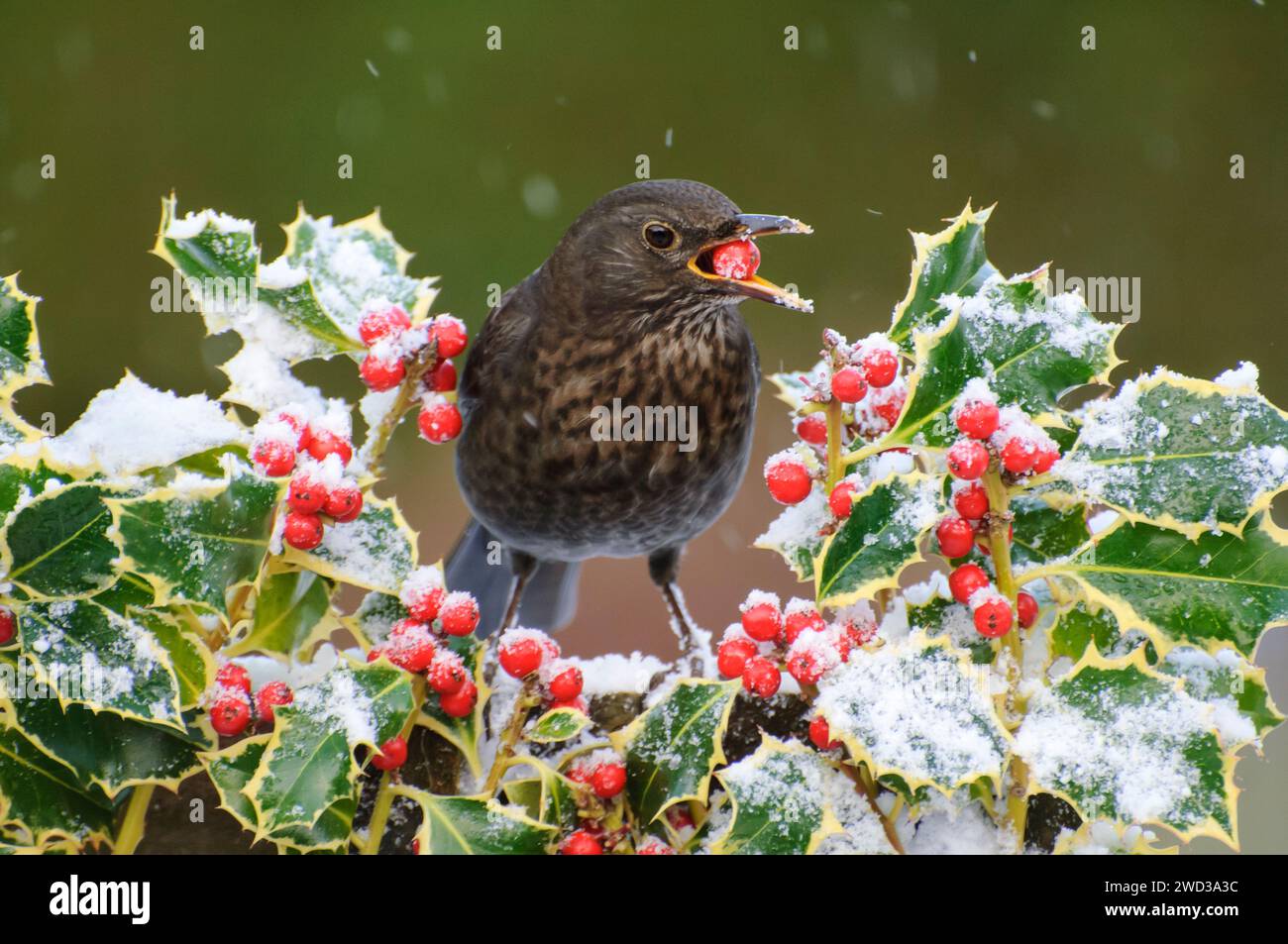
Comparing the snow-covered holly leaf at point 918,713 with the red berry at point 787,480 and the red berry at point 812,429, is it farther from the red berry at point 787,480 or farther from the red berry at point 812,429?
the red berry at point 812,429

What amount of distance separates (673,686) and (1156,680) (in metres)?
0.39

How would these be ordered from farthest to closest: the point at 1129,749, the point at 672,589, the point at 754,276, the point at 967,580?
the point at 672,589, the point at 754,276, the point at 967,580, the point at 1129,749

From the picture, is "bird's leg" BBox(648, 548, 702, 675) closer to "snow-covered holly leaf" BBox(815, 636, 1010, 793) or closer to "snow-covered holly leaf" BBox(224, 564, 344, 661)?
"snow-covered holly leaf" BBox(224, 564, 344, 661)

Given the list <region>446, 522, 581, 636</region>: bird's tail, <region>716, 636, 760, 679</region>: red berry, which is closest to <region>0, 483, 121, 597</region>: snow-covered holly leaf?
<region>716, 636, 760, 679</region>: red berry

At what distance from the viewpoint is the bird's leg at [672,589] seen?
6.29 ft

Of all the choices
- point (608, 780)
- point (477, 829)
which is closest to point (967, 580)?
point (608, 780)

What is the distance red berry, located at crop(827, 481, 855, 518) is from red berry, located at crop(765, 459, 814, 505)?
0.04 meters

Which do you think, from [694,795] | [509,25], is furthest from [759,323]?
[694,795]

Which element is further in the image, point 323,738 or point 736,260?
point 736,260

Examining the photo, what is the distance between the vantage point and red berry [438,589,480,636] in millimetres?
1147

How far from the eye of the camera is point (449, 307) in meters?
3.52

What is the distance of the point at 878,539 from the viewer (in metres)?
1.05

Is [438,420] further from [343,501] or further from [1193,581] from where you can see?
[1193,581]

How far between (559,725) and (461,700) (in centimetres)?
11
